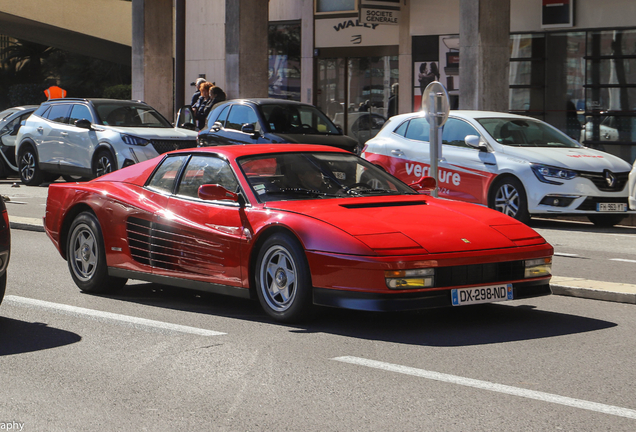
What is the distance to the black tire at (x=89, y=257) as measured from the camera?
27.9 feet

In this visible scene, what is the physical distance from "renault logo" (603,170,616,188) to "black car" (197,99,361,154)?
4.68m

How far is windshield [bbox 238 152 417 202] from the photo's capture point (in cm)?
756

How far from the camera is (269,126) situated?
57.1ft

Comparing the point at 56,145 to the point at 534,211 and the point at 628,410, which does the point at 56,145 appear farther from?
the point at 628,410

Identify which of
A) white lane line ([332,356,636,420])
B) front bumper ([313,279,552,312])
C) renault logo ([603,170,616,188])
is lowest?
white lane line ([332,356,636,420])

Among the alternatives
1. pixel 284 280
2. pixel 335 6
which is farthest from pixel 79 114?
pixel 284 280

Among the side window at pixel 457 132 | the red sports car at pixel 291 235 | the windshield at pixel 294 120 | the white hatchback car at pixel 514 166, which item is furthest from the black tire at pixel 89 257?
the windshield at pixel 294 120

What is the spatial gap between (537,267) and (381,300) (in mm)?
1294

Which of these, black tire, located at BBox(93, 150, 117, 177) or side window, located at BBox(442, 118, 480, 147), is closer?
side window, located at BBox(442, 118, 480, 147)

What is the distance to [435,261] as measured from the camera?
6598mm

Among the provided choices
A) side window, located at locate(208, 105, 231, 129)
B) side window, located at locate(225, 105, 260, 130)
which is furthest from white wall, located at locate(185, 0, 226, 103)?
side window, located at locate(225, 105, 260, 130)

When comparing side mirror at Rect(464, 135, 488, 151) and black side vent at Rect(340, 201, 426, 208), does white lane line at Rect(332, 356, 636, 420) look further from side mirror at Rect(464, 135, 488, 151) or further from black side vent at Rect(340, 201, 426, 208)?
side mirror at Rect(464, 135, 488, 151)

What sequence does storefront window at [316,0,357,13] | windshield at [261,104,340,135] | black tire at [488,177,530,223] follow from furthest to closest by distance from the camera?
storefront window at [316,0,357,13] → windshield at [261,104,340,135] → black tire at [488,177,530,223]

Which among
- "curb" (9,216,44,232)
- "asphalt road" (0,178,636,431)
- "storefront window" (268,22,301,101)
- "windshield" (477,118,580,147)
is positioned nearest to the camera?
Answer: "asphalt road" (0,178,636,431)
